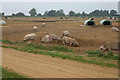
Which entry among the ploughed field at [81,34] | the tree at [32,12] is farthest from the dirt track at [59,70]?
the tree at [32,12]

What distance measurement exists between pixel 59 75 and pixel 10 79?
221 cm

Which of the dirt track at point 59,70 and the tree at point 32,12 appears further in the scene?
the tree at point 32,12

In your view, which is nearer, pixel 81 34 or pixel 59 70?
pixel 59 70

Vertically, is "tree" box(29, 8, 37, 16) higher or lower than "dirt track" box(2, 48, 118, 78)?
higher

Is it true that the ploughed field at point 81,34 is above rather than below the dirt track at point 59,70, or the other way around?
above

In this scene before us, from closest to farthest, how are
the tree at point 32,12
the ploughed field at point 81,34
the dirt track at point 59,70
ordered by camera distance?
1. the dirt track at point 59,70
2. the ploughed field at point 81,34
3. the tree at point 32,12

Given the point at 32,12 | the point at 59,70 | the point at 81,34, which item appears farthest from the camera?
the point at 32,12

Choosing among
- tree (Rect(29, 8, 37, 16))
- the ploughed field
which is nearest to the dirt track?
the ploughed field

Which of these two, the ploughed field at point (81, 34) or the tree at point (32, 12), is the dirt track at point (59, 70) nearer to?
the ploughed field at point (81, 34)

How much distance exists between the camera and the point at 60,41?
64.6 feet

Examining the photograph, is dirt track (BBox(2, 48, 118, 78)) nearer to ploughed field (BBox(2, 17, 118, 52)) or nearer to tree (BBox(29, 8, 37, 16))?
ploughed field (BBox(2, 17, 118, 52))

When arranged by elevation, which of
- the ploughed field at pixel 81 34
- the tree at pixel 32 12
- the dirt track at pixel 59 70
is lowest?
A: the dirt track at pixel 59 70

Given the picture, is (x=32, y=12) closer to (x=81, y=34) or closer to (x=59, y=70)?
Answer: (x=81, y=34)

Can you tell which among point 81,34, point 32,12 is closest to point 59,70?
point 81,34
